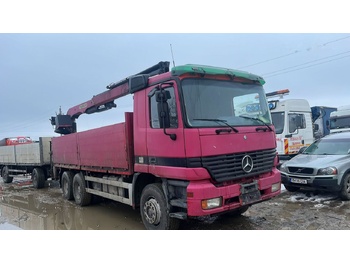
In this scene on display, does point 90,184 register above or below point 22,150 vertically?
below

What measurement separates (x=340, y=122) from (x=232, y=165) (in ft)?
41.1

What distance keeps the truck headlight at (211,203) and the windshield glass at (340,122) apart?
498 inches

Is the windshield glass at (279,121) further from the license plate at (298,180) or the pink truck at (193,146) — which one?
the pink truck at (193,146)

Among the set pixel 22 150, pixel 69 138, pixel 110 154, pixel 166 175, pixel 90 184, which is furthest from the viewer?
pixel 22 150

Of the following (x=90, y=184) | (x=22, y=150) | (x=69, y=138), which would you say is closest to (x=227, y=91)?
Result: (x=90, y=184)

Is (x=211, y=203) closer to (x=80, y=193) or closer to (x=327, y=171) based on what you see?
(x=327, y=171)

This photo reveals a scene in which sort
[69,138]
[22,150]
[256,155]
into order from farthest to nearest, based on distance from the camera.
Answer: [22,150], [69,138], [256,155]

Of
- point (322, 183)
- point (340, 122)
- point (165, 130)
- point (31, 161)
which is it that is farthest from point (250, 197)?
point (340, 122)

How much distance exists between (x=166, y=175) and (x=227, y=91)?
1.68 m

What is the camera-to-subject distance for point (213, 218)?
5.58 meters

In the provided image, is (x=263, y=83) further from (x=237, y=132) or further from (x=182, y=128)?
(x=182, y=128)

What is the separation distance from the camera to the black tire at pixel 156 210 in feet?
14.3

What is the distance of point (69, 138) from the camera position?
8.15 metres

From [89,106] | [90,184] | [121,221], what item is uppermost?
[89,106]
